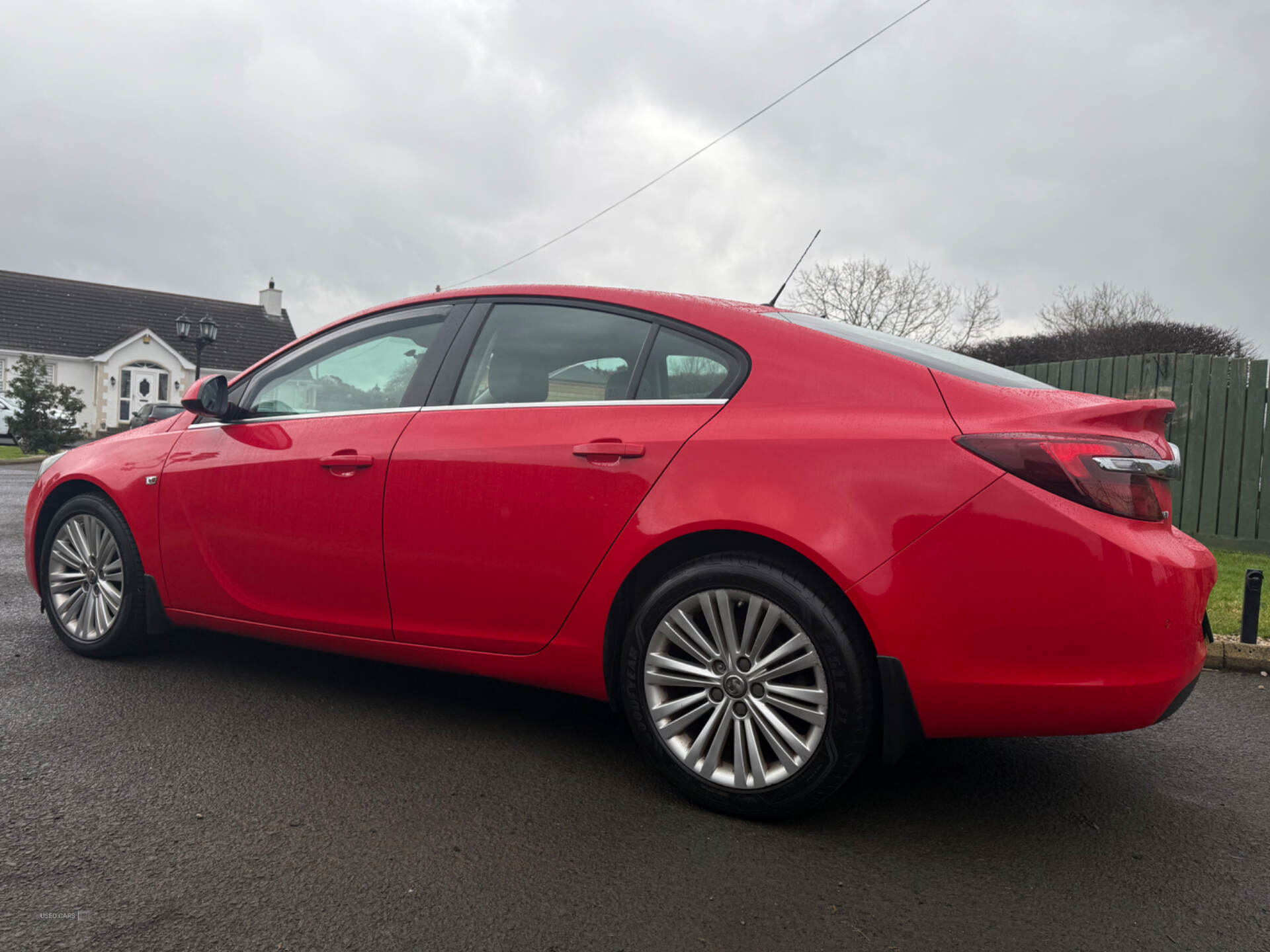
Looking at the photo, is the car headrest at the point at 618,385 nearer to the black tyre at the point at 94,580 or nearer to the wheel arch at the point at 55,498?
the black tyre at the point at 94,580

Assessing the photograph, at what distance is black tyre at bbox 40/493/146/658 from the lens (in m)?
4.15

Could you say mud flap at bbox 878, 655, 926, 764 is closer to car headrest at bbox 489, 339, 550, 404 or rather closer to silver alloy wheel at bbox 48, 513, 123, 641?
car headrest at bbox 489, 339, 550, 404

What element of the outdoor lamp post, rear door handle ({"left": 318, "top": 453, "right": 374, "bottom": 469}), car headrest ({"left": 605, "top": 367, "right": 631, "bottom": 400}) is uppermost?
the outdoor lamp post

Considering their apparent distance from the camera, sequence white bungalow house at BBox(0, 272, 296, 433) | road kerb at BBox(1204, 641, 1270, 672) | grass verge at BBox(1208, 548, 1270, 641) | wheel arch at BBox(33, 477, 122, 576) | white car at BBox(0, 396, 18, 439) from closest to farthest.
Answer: wheel arch at BBox(33, 477, 122, 576)
road kerb at BBox(1204, 641, 1270, 672)
grass verge at BBox(1208, 548, 1270, 641)
white car at BBox(0, 396, 18, 439)
white bungalow house at BBox(0, 272, 296, 433)

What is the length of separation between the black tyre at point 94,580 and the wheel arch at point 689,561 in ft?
7.47

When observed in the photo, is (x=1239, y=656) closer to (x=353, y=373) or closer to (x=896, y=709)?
(x=896, y=709)

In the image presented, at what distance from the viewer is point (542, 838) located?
2.66 meters

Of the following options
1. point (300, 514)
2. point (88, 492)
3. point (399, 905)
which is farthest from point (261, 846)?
point (88, 492)

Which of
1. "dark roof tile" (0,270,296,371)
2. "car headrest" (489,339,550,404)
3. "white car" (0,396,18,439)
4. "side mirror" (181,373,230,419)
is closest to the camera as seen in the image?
"car headrest" (489,339,550,404)

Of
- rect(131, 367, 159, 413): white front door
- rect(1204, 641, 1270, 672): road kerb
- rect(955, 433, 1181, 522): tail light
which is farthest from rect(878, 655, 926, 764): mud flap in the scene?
rect(131, 367, 159, 413): white front door

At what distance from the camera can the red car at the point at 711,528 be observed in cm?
248

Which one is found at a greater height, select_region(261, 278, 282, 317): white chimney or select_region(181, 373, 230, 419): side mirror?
select_region(261, 278, 282, 317): white chimney

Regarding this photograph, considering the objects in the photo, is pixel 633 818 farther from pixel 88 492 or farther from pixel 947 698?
pixel 88 492

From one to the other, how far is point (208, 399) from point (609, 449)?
192 centimetres
